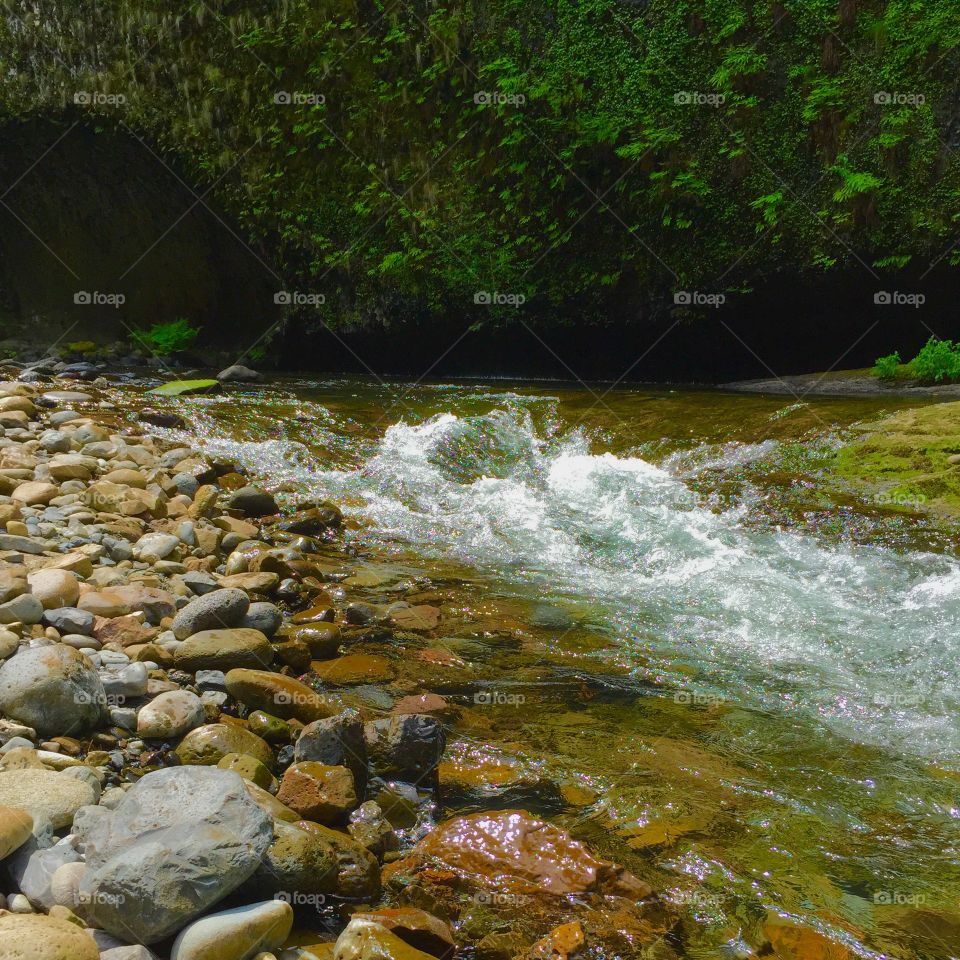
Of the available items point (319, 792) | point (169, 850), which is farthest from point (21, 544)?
point (169, 850)

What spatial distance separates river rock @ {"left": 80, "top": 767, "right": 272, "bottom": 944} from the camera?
1843 millimetres

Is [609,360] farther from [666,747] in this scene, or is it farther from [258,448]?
[666,747]

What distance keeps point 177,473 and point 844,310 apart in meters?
9.28

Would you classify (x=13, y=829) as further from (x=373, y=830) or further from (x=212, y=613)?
(x=212, y=613)

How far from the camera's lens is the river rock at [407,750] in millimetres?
2898

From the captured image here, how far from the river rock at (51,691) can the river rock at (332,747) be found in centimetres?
69

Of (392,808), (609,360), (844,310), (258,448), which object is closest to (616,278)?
(609,360)

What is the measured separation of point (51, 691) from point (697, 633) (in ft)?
9.98

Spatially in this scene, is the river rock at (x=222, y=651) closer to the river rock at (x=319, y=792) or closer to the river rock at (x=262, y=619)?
the river rock at (x=262, y=619)

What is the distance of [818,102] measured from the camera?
1068 centimetres

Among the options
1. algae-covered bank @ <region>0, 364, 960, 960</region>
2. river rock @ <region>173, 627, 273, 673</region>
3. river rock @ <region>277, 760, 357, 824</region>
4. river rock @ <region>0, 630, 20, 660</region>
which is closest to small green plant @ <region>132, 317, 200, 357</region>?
algae-covered bank @ <region>0, 364, 960, 960</region>

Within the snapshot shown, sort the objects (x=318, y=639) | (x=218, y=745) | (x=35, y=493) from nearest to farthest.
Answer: (x=218, y=745)
(x=318, y=639)
(x=35, y=493)

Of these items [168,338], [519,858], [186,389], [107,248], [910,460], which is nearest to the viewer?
[519,858]

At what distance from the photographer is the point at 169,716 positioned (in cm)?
283
